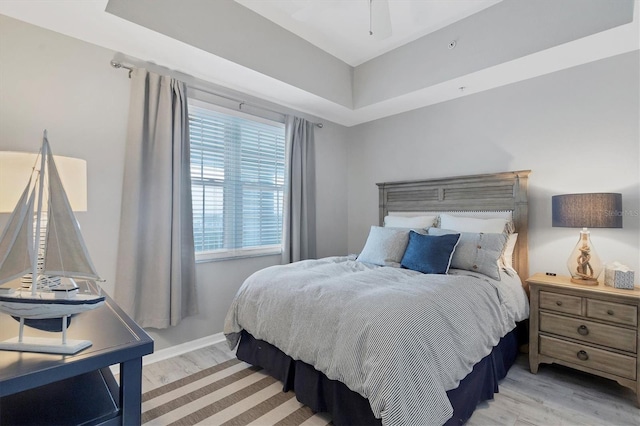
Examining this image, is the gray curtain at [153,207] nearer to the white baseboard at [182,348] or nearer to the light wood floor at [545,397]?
the white baseboard at [182,348]

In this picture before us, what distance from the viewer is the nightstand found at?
6.39 ft

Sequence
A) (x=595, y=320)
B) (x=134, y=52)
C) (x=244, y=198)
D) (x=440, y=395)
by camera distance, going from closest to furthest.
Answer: (x=440, y=395) → (x=595, y=320) → (x=134, y=52) → (x=244, y=198)

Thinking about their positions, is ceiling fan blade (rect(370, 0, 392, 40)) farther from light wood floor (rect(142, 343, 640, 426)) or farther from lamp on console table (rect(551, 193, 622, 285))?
light wood floor (rect(142, 343, 640, 426))

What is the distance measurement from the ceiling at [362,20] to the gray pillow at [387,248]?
1.60m

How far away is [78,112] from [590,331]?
3.98m

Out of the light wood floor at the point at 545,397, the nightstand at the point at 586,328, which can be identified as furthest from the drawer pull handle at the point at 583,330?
the light wood floor at the point at 545,397

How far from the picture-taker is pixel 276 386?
2111 mm

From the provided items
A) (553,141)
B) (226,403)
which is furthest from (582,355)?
(226,403)

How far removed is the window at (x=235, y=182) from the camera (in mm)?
2879

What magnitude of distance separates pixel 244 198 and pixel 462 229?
220cm

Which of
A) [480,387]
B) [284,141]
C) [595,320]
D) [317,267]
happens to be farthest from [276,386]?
[284,141]

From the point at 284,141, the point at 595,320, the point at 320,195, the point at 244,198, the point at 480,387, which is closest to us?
the point at 480,387

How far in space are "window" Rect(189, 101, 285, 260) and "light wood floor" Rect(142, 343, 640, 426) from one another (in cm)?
101

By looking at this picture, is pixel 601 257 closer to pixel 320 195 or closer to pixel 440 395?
pixel 440 395
